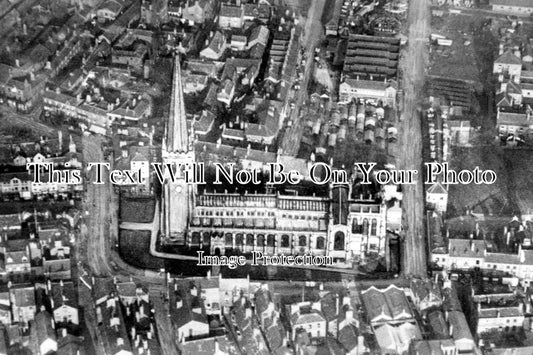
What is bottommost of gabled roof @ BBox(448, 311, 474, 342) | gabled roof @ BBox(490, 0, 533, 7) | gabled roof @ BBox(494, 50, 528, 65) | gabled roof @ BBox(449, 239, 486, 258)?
gabled roof @ BBox(448, 311, 474, 342)

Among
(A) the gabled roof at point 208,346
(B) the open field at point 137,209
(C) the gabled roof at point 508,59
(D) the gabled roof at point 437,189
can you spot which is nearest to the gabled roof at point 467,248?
(D) the gabled roof at point 437,189

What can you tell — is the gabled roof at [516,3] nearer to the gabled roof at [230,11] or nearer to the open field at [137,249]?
the gabled roof at [230,11]

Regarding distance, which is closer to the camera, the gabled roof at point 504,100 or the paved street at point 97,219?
the paved street at point 97,219

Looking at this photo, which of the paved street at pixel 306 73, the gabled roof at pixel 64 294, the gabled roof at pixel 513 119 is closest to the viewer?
the gabled roof at pixel 64 294

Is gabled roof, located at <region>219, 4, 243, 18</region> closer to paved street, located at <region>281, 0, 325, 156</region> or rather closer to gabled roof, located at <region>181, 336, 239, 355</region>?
paved street, located at <region>281, 0, 325, 156</region>

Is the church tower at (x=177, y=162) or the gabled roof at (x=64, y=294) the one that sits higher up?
the church tower at (x=177, y=162)

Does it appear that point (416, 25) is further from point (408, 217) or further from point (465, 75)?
point (408, 217)

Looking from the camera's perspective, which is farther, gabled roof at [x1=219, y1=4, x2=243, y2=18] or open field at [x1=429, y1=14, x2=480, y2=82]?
gabled roof at [x1=219, y1=4, x2=243, y2=18]

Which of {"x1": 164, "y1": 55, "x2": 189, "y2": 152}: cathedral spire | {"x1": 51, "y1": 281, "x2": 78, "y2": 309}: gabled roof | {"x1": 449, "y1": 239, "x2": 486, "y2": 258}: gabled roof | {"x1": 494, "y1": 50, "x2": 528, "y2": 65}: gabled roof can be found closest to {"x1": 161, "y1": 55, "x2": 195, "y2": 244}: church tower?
{"x1": 164, "y1": 55, "x2": 189, "y2": 152}: cathedral spire
